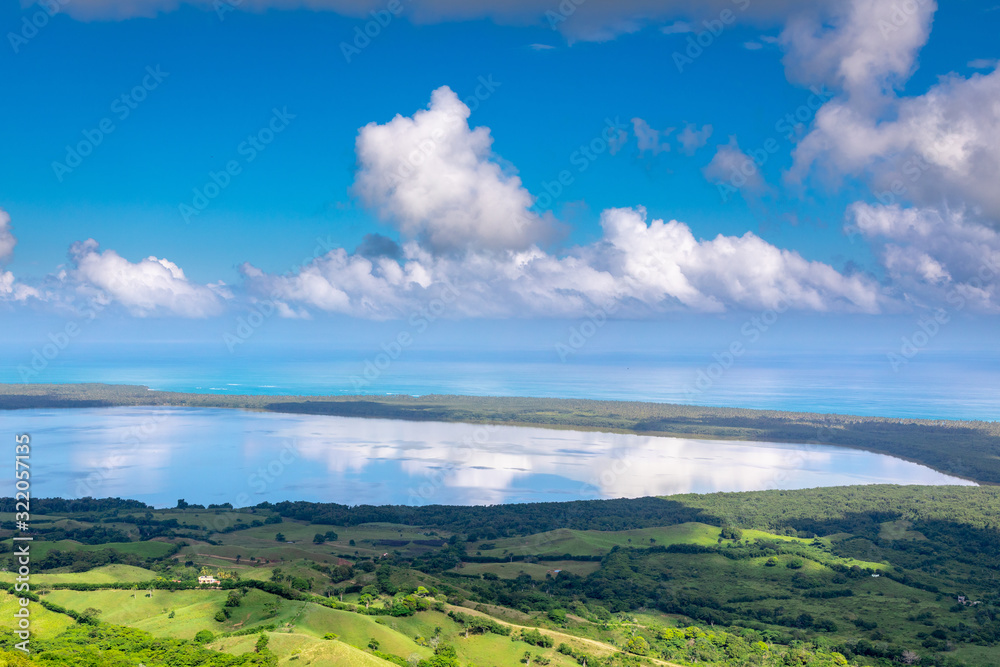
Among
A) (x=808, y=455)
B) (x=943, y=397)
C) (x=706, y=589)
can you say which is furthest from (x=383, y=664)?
(x=943, y=397)

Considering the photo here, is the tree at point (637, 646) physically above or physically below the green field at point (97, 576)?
below

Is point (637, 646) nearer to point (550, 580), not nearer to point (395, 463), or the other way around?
point (550, 580)

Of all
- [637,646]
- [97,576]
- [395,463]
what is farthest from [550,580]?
[395,463]

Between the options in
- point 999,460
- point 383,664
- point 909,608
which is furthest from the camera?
point 999,460

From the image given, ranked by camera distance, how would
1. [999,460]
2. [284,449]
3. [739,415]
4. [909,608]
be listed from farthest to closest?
[739,415] < [284,449] < [999,460] < [909,608]

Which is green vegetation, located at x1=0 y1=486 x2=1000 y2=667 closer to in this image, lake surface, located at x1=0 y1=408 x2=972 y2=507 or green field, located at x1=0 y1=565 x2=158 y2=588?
green field, located at x1=0 y1=565 x2=158 y2=588

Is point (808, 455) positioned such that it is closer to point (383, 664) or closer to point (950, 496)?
point (950, 496)

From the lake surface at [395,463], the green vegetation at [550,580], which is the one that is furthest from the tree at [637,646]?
the lake surface at [395,463]

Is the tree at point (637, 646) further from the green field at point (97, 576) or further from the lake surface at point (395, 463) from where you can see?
the lake surface at point (395, 463)
